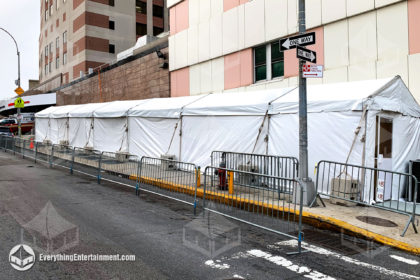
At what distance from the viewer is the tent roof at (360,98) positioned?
26.5ft

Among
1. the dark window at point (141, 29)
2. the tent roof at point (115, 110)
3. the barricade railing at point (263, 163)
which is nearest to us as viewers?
the barricade railing at point (263, 163)

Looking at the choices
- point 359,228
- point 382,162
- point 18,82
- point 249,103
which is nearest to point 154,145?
point 249,103

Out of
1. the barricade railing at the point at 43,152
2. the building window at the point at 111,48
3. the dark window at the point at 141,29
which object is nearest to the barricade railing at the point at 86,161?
the barricade railing at the point at 43,152

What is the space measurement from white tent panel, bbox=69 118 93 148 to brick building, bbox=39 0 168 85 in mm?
18614

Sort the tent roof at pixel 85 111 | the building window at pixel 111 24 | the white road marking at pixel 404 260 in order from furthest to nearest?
the building window at pixel 111 24
the tent roof at pixel 85 111
the white road marking at pixel 404 260

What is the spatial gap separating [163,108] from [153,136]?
1487 mm

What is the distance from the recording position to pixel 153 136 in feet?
49.1

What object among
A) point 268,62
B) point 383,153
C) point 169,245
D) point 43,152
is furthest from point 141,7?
point 169,245

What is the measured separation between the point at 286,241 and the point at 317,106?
467 centimetres

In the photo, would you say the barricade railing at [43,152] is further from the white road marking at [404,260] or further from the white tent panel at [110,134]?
the white road marking at [404,260]

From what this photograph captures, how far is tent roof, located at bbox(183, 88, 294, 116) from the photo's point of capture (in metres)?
10.6

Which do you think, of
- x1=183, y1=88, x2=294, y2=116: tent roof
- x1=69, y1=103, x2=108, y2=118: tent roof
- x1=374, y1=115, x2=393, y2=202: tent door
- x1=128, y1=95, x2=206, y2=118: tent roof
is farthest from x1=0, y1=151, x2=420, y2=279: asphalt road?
Result: x1=69, y1=103, x2=108, y2=118: tent roof

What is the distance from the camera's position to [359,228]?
6.02 metres

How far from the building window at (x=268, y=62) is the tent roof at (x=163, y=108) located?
9.10 ft
